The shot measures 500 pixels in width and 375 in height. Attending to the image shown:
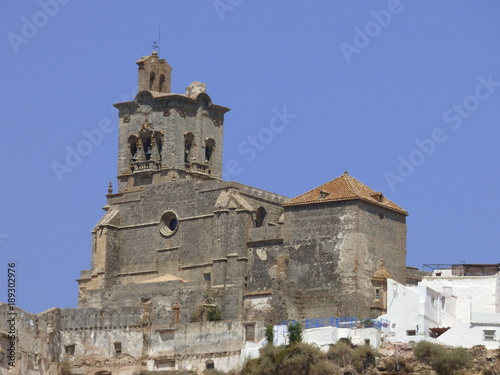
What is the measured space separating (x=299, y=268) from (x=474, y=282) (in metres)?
8.32

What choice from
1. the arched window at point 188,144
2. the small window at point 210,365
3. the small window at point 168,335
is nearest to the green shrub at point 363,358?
the small window at point 210,365

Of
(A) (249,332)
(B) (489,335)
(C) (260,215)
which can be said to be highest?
(C) (260,215)

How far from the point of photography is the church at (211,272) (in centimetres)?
8931

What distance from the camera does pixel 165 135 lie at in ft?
331

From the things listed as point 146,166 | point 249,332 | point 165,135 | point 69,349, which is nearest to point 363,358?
point 249,332

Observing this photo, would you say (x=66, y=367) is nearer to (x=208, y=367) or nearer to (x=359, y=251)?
(x=208, y=367)

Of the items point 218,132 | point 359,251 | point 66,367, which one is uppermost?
point 218,132

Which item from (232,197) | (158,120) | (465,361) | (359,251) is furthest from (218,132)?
(465,361)

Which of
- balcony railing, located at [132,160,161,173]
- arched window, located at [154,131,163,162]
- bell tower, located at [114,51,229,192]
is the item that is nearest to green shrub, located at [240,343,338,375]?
bell tower, located at [114,51,229,192]

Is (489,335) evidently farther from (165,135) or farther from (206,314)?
(165,135)

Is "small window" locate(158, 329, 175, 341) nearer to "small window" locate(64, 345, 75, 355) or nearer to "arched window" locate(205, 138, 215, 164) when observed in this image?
"small window" locate(64, 345, 75, 355)

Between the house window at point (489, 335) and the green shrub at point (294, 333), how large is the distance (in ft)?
27.3

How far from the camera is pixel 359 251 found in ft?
294

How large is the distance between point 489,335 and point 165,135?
24.1 meters
